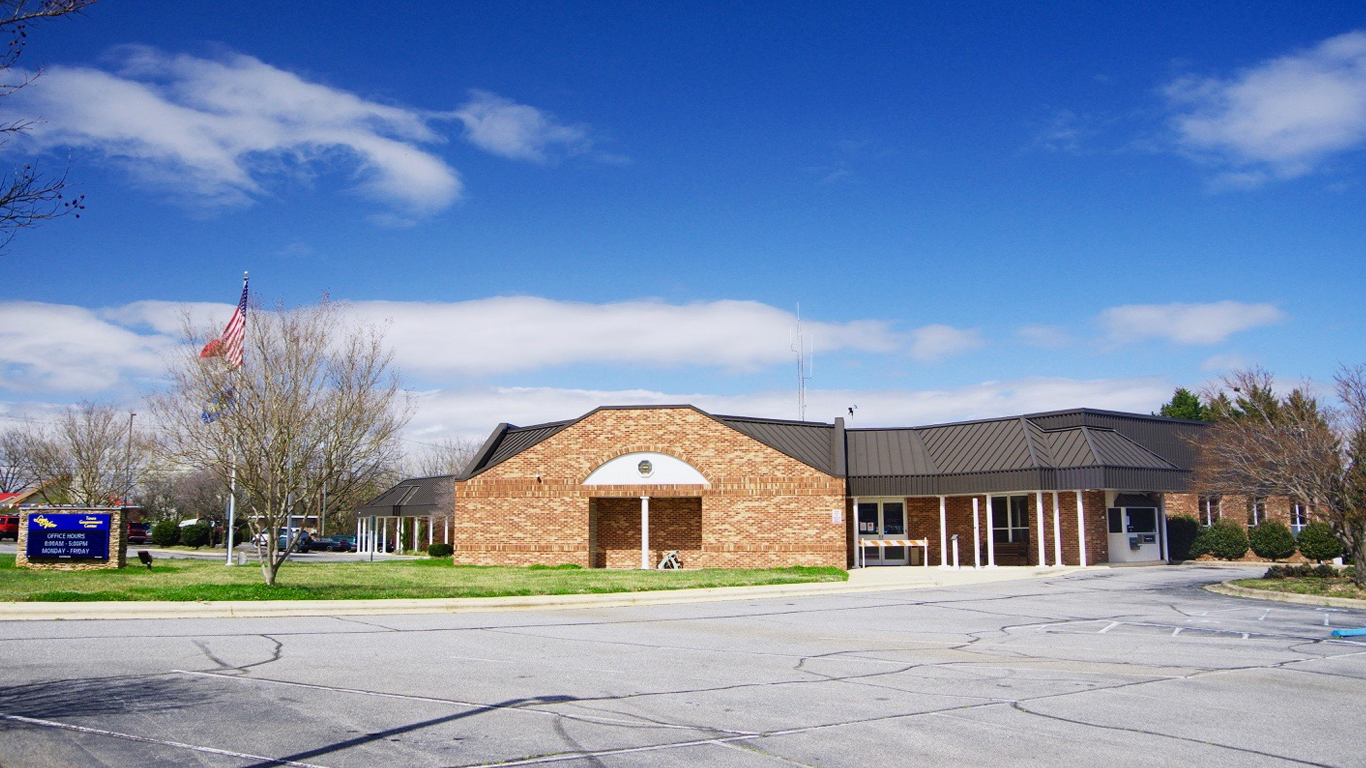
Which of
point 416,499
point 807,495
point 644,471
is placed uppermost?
point 644,471

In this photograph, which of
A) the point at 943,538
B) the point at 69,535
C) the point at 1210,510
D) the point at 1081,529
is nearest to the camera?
the point at 69,535

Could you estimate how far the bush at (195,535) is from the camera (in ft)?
200

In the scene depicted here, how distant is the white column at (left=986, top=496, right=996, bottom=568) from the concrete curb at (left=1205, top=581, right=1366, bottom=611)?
975 centimetres

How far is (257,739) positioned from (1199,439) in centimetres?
3655

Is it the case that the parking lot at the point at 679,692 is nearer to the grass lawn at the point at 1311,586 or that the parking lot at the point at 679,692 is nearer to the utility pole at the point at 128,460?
the grass lawn at the point at 1311,586

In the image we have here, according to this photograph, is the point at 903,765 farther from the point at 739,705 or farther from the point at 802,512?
the point at 802,512

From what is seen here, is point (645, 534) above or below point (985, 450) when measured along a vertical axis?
below

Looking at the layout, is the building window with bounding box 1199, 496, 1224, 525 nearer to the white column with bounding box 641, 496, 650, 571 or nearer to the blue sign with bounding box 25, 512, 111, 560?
the white column with bounding box 641, 496, 650, 571

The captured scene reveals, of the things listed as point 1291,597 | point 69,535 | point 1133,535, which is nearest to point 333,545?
point 69,535

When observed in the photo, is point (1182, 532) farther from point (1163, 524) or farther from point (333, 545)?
point (333, 545)

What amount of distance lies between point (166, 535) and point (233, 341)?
45745mm

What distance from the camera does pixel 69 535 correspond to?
28000mm

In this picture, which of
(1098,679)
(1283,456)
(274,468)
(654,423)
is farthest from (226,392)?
(1283,456)

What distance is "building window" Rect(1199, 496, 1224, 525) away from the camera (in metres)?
35.7
